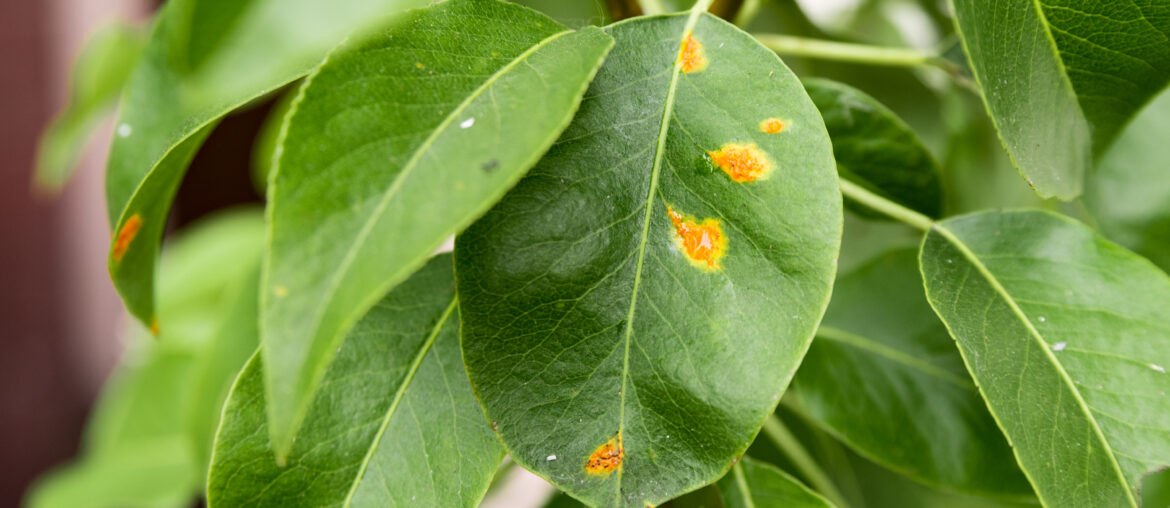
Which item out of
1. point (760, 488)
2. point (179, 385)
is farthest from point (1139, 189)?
point (179, 385)

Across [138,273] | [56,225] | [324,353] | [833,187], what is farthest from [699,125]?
[56,225]

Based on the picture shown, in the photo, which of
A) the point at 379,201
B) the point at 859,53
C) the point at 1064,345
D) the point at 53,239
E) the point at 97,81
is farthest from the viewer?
the point at 53,239

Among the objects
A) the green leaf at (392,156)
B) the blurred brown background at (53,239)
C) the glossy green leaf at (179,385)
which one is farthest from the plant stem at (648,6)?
the blurred brown background at (53,239)

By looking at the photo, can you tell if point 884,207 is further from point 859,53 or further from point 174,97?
point 174,97

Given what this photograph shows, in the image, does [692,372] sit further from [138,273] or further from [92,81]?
[92,81]

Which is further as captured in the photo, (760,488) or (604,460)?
(760,488)

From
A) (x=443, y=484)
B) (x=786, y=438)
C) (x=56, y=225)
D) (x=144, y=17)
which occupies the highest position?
(x=443, y=484)
